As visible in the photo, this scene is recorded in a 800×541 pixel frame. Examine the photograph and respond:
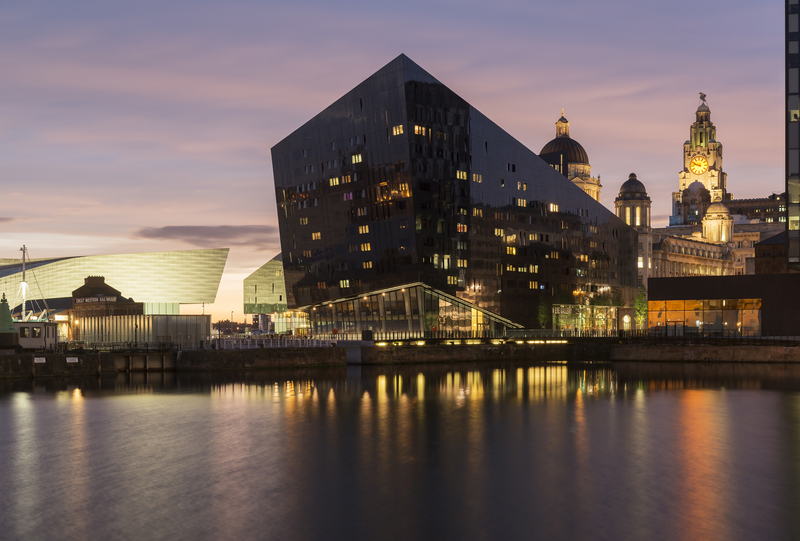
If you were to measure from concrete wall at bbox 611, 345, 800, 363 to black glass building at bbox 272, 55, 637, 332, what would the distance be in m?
21.9

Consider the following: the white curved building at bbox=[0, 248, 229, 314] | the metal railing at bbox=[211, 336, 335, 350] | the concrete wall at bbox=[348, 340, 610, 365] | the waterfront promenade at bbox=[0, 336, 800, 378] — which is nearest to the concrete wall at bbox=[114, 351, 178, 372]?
the waterfront promenade at bbox=[0, 336, 800, 378]

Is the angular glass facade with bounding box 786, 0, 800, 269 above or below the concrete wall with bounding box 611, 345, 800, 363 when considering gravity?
above

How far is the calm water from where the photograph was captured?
25.8m

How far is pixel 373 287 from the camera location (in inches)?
4306

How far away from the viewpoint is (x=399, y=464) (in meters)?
34.9

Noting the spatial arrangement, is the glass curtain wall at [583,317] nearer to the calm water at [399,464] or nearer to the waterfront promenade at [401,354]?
the waterfront promenade at [401,354]

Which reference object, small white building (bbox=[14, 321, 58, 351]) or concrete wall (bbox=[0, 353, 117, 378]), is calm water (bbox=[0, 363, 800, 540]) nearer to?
concrete wall (bbox=[0, 353, 117, 378])

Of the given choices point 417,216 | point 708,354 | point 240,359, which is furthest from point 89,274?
point 708,354

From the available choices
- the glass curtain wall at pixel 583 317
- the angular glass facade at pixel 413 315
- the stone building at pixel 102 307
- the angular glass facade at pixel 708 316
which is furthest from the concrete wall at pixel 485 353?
the stone building at pixel 102 307

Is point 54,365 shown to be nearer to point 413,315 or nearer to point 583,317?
point 413,315

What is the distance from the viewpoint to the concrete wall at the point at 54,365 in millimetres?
71938

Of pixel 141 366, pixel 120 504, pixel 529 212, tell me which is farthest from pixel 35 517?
pixel 529 212

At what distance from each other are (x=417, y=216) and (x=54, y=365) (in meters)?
47.0

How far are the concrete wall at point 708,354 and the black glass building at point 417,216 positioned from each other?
21.9 meters
